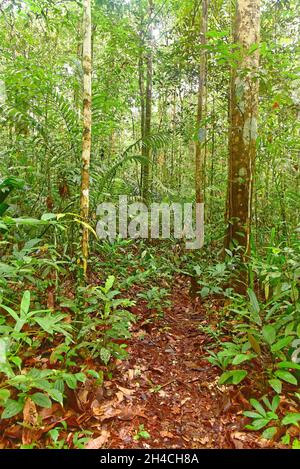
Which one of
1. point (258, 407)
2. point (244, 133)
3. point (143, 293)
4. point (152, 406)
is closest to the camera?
point (258, 407)

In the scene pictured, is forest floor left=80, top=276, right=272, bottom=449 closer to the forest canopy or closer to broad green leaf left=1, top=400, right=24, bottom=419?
the forest canopy

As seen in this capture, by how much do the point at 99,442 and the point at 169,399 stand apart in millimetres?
663

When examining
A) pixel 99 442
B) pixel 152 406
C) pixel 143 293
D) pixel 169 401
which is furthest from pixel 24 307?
pixel 143 293

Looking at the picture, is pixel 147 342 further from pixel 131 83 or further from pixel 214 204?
pixel 131 83

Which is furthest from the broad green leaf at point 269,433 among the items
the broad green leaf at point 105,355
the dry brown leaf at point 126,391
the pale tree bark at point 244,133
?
the pale tree bark at point 244,133

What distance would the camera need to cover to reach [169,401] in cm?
258

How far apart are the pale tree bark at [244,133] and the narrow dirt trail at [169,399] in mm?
1127

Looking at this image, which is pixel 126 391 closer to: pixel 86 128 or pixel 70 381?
pixel 70 381

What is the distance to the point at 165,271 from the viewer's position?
496cm

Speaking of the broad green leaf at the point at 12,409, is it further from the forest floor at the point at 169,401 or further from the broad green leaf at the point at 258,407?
the broad green leaf at the point at 258,407

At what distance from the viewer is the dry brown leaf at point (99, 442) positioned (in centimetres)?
210

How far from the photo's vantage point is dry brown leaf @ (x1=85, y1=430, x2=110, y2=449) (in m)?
2.10

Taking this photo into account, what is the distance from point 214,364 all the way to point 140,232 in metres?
3.54
